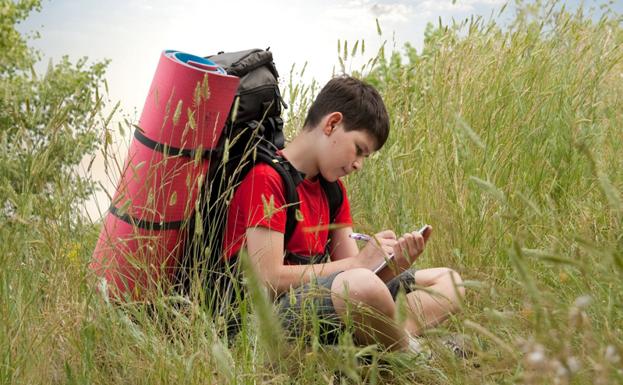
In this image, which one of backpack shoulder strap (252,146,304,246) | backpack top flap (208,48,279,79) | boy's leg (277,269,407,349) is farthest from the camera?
backpack top flap (208,48,279,79)

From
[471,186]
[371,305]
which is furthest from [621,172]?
[371,305]

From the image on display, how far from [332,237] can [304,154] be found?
0.46 m

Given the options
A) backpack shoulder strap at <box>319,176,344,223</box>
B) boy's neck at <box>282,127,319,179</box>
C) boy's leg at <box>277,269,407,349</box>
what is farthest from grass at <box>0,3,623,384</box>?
boy's neck at <box>282,127,319,179</box>

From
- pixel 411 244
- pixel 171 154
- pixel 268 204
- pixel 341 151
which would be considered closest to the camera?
pixel 411 244

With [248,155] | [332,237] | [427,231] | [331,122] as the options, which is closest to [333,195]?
[332,237]

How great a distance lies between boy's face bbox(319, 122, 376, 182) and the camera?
3.10 meters

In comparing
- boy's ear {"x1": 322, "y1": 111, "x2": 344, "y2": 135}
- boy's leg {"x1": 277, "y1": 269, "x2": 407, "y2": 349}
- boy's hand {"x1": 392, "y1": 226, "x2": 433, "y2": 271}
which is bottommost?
boy's leg {"x1": 277, "y1": 269, "x2": 407, "y2": 349}

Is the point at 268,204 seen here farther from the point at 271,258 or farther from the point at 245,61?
the point at 245,61

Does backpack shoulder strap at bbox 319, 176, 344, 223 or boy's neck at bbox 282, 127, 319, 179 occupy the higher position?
boy's neck at bbox 282, 127, 319, 179

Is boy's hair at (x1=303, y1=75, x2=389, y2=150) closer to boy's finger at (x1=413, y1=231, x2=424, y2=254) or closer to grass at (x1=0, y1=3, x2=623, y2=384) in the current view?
grass at (x1=0, y1=3, x2=623, y2=384)

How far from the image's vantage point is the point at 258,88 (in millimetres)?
3244

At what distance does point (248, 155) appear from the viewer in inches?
119

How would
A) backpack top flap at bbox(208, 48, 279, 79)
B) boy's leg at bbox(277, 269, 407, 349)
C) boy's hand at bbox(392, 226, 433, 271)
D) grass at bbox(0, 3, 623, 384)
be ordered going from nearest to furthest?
grass at bbox(0, 3, 623, 384) → boy's hand at bbox(392, 226, 433, 271) → boy's leg at bbox(277, 269, 407, 349) → backpack top flap at bbox(208, 48, 279, 79)

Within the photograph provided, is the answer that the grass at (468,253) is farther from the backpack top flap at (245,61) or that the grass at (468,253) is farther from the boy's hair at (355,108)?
the backpack top flap at (245,61)
